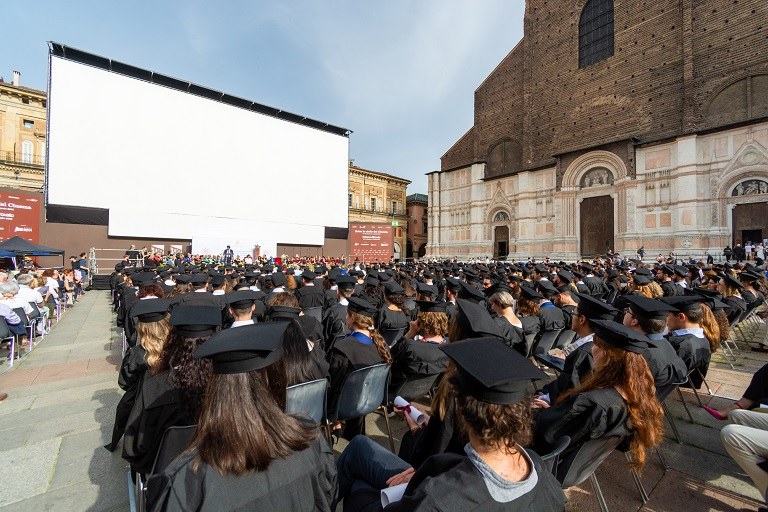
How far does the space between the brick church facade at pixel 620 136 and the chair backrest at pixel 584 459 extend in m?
23.8

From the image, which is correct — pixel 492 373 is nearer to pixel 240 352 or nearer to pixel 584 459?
pixel 240 352

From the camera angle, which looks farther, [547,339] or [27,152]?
[27,152]

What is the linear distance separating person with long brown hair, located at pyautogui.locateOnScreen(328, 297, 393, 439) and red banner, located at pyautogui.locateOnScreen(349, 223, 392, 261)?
97.5 ft

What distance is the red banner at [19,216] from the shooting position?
19.2 m

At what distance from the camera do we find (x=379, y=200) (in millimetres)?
46500

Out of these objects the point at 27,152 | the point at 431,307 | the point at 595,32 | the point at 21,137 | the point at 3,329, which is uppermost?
the point at 595,32

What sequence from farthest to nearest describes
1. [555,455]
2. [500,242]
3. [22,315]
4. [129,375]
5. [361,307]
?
[500,242]
[22,315]
[361,307]
[129,375]
[555,455]

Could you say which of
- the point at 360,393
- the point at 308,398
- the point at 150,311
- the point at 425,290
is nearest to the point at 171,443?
the point at 308,398

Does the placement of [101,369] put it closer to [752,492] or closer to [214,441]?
[214,441]

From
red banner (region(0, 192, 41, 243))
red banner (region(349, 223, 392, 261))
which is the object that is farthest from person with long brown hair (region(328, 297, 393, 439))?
red banner (region(349, 223, 392, 261))

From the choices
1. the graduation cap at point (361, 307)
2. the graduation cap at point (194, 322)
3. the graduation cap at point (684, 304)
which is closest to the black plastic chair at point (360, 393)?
the graduation cap at point (361, 307)

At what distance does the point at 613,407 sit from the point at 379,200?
45279 millimetres

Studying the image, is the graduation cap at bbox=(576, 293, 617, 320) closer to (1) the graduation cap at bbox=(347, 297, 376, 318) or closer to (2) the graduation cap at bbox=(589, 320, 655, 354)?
(2) the graduation cap at bbox=(589, 320, 655, 354)

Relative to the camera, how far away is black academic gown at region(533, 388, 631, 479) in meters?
1.97
